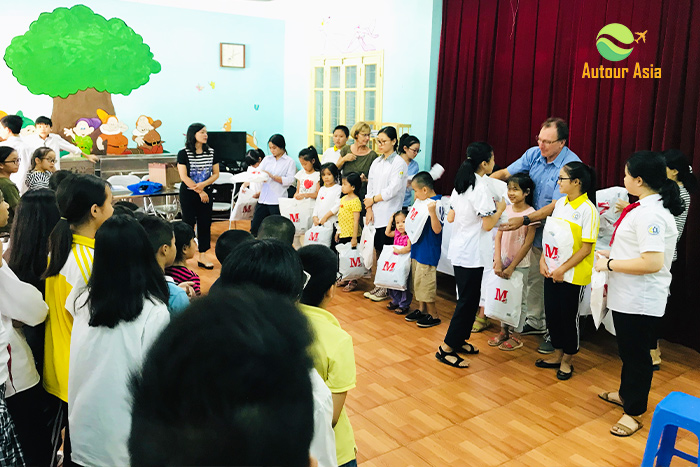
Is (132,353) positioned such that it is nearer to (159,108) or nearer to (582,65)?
(582,65)

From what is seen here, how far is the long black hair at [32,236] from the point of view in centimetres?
208

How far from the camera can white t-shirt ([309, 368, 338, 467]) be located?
113 cm

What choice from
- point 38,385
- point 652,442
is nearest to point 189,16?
point 38,385

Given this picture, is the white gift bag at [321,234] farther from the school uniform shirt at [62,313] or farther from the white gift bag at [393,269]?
the school uniform shirt at [62,313]

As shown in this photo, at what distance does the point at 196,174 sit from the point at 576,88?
328 centimetres

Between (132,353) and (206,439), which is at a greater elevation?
(206,439)

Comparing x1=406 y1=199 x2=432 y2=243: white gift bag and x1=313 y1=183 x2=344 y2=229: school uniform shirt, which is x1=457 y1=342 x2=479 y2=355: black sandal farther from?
x1=313 y1=183 x2=344 y2=229: school uniform shirt

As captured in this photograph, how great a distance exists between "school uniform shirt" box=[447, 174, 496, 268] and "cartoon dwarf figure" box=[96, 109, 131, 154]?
551cm

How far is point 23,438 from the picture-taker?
79.9 inches

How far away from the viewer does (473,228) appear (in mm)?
3482

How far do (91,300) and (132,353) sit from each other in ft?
0.59

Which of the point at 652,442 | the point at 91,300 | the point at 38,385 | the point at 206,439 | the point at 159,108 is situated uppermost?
the point at 159,108

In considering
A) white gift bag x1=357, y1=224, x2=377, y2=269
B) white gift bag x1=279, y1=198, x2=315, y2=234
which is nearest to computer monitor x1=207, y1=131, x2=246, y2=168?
white gift bag x1=279, y1=198, x2=315, y2=234

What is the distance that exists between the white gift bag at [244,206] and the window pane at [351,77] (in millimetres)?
2153
